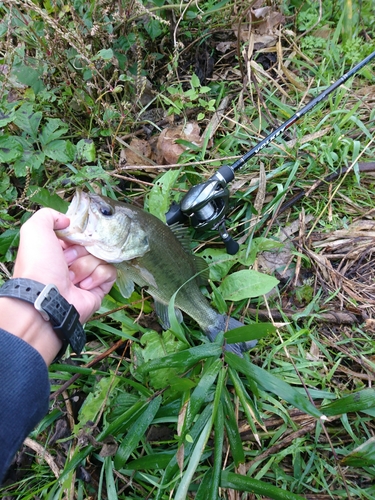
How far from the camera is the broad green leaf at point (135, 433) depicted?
2293mm

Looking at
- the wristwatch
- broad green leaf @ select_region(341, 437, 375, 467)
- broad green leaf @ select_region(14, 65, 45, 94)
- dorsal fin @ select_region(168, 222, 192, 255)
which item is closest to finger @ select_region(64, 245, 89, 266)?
the wristwatch

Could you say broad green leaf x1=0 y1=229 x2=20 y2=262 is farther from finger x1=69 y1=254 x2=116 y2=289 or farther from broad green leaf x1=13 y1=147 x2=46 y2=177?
finger x1=69 y1=254 x2=116 y2=289

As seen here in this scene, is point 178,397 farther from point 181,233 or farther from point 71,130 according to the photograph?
point 71,130

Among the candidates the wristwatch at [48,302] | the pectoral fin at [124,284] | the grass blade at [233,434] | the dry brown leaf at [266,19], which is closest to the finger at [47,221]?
the wristwatch at [48,302]

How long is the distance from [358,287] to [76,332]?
2210 mm

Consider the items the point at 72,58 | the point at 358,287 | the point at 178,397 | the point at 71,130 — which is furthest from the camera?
the point at 71,130

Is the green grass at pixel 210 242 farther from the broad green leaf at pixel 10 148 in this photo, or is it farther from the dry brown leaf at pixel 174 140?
the dry brown leaf at pixel 174 140

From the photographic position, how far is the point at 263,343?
9.15ft

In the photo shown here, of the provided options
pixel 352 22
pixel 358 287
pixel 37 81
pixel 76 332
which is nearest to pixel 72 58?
pixel 37 81

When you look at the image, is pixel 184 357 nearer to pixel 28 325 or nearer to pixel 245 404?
pixel 245 404

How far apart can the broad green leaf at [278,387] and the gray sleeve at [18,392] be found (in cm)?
113

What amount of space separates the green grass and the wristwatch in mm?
574

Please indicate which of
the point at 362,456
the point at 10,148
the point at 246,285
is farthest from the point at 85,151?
the point at 362,456

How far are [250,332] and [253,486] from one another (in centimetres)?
86
